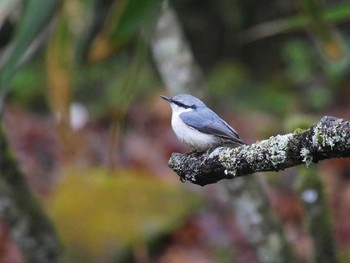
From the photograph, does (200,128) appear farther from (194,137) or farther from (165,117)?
(165,117)

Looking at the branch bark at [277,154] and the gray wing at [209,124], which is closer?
the branch bark at [277,154]

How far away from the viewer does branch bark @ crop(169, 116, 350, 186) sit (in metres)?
1.41

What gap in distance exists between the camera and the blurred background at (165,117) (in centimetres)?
208

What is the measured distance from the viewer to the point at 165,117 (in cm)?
938

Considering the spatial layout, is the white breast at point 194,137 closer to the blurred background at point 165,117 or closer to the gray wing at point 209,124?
the gray wing at point 209,124

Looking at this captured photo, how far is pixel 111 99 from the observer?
9.52 meters

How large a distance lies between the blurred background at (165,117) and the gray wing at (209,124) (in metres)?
0.24

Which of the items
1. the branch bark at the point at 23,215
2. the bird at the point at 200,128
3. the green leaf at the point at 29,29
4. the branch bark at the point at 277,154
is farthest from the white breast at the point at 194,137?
the branch bark at the point at 23,215

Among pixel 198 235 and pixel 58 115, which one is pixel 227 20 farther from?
pixel 58 115

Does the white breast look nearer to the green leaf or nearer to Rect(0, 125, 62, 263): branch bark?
the green leaf

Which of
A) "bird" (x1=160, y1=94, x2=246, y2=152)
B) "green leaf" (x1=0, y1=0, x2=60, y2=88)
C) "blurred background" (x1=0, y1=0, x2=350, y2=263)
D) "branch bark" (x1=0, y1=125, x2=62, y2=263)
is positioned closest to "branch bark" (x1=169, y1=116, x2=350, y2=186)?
"blurred background" (x1=0, y1=0, x2=350, y2=263)

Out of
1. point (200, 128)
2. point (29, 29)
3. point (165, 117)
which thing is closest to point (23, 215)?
point (200, 128)

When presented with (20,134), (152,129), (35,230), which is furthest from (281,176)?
(35,230)

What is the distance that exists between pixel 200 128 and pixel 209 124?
3 cm
